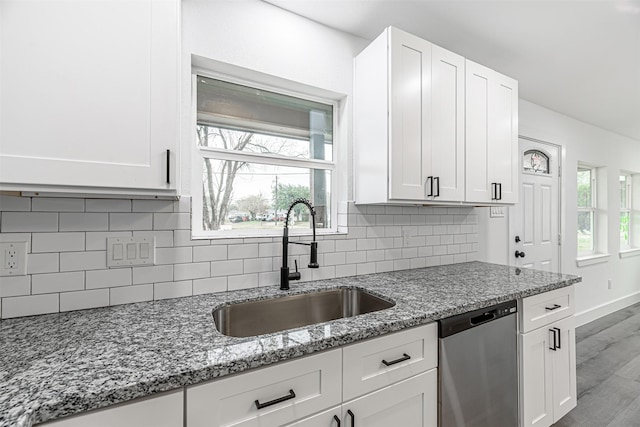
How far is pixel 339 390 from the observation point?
988 mm

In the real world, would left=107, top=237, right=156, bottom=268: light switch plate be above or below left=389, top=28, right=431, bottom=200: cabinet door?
below

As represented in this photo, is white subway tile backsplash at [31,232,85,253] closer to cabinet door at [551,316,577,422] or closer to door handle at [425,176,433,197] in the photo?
door handle at [425,176,433,197]

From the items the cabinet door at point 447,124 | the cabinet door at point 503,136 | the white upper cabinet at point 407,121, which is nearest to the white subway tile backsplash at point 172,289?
the white upper cabinet at point 407,121

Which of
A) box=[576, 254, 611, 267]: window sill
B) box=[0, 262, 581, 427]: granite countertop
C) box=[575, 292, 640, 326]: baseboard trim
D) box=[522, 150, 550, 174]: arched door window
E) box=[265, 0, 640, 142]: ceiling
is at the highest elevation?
box=[265, 0, 640, 142]: ceiling

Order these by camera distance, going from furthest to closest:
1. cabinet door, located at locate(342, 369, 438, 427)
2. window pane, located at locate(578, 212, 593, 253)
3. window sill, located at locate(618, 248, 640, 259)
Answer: window sill, located at locate(618, 248, 640, 259) → window pane, located at locate(578, 212, 593, 253) → cabinet door, located at locate(342, 369, 438, 427)

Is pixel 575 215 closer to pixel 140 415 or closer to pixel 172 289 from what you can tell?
pixel 172 289

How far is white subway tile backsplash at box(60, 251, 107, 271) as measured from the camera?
1.17m

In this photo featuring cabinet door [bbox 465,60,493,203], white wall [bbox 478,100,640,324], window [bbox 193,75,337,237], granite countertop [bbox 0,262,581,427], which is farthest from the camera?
white wall [bbox 478,100,640,324]

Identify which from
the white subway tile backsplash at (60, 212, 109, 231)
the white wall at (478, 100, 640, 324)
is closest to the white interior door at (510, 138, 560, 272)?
the white wall at (478, 100, 640, 324)

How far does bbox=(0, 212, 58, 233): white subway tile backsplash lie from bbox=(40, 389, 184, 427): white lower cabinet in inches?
32.0

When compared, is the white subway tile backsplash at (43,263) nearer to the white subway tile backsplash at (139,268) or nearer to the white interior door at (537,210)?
the white subway tile backsplash at (139,268)

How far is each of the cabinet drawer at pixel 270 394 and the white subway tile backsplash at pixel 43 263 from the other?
2.76 feet

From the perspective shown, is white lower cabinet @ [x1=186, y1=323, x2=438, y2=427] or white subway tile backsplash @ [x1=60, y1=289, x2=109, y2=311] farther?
white subway tile backsplash @ [x1=60, y1=289, x2=109, y2=311]

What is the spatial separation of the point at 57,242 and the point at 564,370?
269 centimetres
